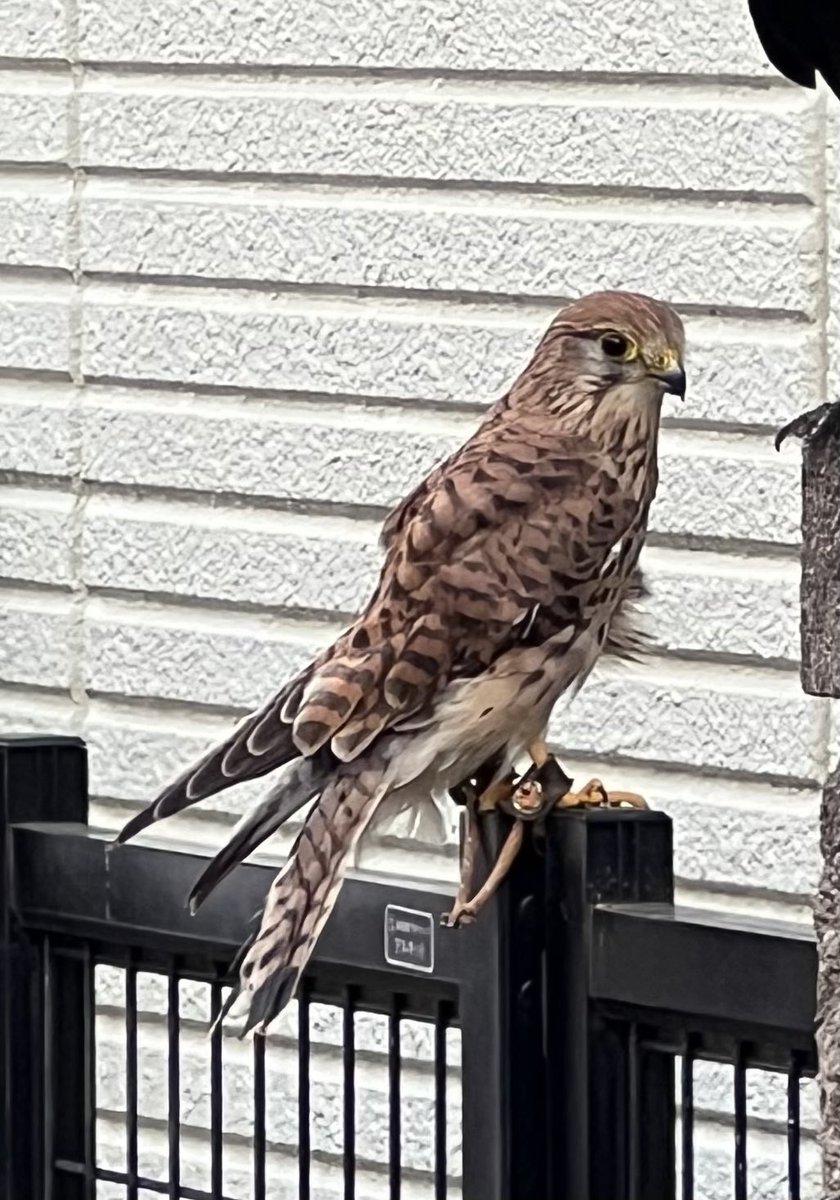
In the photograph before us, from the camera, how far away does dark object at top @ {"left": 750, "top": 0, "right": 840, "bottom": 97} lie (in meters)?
2.84

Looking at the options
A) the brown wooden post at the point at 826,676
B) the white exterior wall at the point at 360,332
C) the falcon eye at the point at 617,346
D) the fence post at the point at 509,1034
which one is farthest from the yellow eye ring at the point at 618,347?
the white exterior wall at the point at 360,332

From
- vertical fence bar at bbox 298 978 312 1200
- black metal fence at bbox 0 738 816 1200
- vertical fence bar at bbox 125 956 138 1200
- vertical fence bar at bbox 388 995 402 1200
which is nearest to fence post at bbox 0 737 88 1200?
black metal fence at bbox 0 738 816 1200

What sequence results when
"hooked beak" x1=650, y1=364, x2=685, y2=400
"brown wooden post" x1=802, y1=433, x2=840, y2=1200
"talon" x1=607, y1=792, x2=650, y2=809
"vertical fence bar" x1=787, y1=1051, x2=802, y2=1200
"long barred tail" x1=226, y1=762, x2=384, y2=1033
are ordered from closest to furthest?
"brown wooden post" x1=802, y1=433, x2=840, y2=1200, "vertical fence bar" x1=787, y1=1051, x2=802, y2=1200, "long barred tail" x1=226, y1=762, x2=384, y2=1033, "talon" x1=607, y1=792, x2=650, y2=809, "hooked beak" x1=650, y1=364, x2=685, y2=400

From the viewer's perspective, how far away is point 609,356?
286 cm

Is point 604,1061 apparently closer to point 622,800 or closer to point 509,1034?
point 509,1034

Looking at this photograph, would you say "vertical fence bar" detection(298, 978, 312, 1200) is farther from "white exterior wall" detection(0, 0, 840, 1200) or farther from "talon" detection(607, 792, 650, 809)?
"white exterior wall" detection(0, 0, 840, 1200)

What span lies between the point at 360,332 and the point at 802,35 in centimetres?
259

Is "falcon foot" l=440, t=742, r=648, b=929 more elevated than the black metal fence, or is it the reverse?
"falcon foot" l=440, t=742, r=648, b=929

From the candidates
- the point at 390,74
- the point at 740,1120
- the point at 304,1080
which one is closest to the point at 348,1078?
the point at 304,1080

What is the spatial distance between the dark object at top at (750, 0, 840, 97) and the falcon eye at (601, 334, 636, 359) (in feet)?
1.19

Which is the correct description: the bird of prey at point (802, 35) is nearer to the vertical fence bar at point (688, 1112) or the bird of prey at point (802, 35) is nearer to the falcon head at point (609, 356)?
the falcon head at point (609, 356)

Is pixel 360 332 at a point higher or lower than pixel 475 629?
higher

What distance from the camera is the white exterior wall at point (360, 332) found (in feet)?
16.2

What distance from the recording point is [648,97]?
502 centimetres
